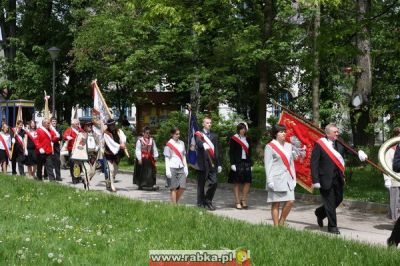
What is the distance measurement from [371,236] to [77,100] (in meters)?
33.3

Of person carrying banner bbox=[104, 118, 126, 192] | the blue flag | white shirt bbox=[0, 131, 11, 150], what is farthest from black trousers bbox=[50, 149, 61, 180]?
the blue flag

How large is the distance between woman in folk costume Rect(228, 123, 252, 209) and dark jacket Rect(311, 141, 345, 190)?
3545mm

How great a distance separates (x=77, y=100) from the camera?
138 ft

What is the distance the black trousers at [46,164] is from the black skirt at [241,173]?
6.52 m

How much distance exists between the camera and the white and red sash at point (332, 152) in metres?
10.7

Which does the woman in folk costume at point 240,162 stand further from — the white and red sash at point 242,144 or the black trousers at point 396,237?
the black trousers at point 396,237

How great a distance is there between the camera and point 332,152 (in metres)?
10.7

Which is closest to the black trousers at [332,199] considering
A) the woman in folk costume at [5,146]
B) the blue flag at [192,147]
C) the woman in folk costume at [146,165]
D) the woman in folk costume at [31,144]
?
the blue flag at [192,147]

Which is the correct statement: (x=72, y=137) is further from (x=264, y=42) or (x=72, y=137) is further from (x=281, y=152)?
(x=281, y=152)

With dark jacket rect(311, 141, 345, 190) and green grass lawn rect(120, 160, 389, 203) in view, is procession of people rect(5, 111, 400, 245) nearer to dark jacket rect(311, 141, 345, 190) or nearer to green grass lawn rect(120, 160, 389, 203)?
dark jacket rect(311, 141, 345, 190)

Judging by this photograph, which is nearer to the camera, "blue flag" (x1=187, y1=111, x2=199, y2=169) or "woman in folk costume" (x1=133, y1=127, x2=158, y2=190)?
"blue flag" (x1=187, y1=111, x2=199, y2=169)

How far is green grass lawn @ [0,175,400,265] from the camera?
22.3 feet

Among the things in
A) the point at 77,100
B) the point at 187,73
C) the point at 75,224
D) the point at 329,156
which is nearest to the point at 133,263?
the point at 75,224

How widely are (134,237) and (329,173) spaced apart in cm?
387
